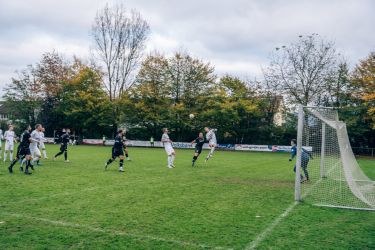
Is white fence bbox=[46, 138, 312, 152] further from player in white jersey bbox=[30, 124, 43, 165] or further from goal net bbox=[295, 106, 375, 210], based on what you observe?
player in white jersey bbox=[30, 124, 43, 165]

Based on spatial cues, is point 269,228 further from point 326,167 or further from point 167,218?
point 326,167

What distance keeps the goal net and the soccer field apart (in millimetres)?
979

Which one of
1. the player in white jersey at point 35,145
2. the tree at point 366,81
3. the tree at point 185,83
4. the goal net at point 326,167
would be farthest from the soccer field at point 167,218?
the tree at point 185,83

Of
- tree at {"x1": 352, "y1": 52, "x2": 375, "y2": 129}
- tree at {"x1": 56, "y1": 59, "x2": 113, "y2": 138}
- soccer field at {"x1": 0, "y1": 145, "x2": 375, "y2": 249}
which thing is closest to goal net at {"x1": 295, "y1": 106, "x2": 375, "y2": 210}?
soccer field at {"x1": 0, "y1": 145, "x2": 375, "y2": 249}

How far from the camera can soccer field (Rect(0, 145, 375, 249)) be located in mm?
6102

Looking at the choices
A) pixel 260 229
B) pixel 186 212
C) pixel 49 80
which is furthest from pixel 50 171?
pixel 49 80

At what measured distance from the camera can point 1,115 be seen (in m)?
99.2

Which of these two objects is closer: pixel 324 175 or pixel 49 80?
pixel 324 175

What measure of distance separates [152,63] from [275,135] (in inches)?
802

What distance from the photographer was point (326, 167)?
46.2 ft

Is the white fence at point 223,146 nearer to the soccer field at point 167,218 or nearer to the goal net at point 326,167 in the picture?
the goal net at point 326,167

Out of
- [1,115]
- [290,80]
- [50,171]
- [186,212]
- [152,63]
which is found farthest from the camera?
[1,115]

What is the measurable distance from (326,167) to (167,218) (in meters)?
8.83

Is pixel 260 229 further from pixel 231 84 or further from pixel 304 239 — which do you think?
pixel 231 84
